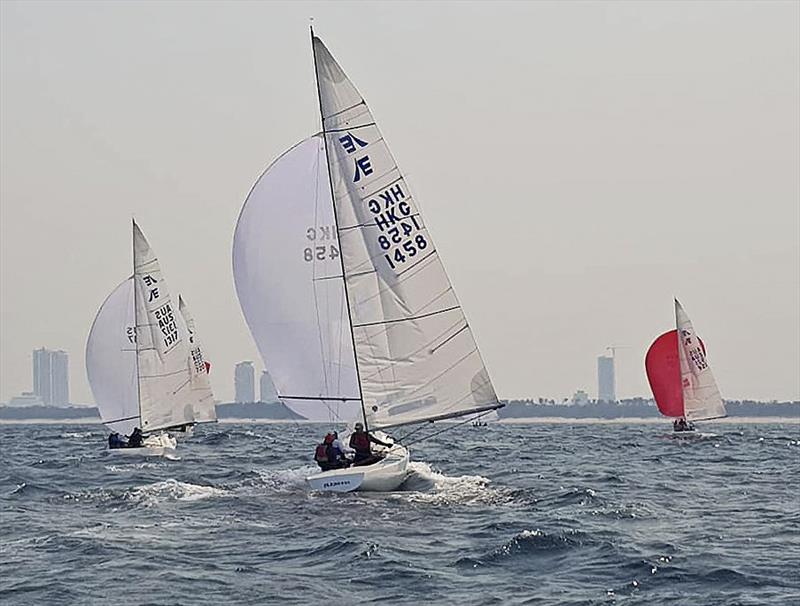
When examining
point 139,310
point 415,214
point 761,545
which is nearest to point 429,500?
point 415,214

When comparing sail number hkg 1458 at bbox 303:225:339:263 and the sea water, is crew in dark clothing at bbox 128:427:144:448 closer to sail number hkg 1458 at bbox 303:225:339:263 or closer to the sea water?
the sea water

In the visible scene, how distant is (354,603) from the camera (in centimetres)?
1455

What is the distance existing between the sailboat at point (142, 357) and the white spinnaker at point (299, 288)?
16144 millimetres

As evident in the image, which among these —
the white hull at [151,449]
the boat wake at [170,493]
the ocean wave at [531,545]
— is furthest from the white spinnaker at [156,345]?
the ocean wave at [531,545]

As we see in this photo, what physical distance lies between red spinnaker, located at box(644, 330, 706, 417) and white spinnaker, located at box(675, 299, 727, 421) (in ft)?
1.14

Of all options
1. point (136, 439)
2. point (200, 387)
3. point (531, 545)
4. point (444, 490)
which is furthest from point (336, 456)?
point (200, 387)

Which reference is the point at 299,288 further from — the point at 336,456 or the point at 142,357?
the point at 142,357

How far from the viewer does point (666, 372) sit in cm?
5862

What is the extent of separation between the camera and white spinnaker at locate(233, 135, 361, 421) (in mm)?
27578

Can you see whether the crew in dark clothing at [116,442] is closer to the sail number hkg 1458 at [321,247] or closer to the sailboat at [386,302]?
the sail number hkg 1458 at [321,247]

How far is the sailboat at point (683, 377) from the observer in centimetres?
5775

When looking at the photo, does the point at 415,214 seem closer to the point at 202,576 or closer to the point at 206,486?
the point at 206,486

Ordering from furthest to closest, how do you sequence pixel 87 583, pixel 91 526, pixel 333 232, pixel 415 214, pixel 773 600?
pixel 333 232 → pixel 415 214 → pixel 91 526 → pixel 87 583 → pixel 773 600

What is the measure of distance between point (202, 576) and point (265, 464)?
20.5m
